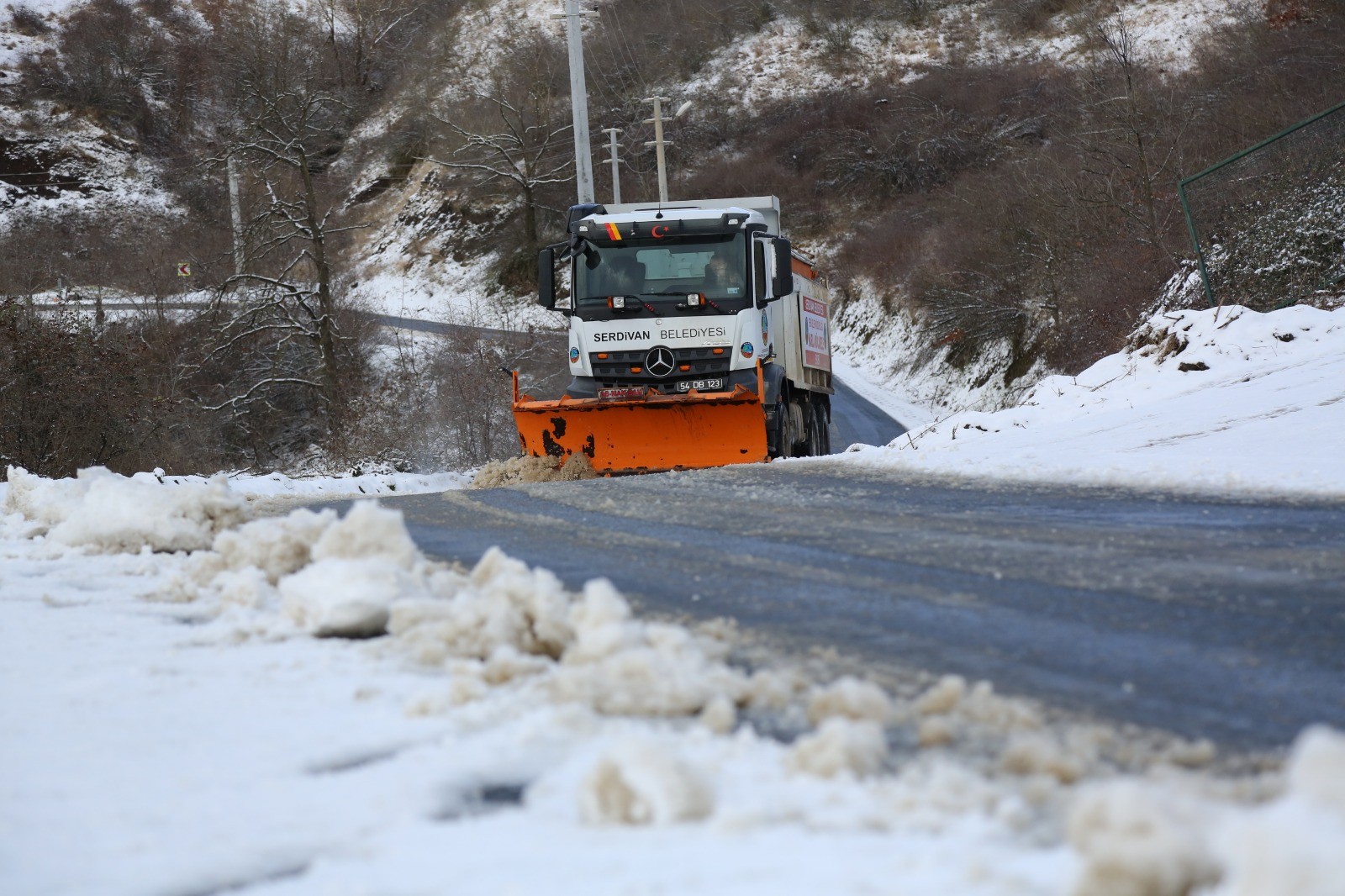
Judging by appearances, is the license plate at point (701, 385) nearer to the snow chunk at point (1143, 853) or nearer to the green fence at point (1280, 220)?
the green fence at point (1280, 220)

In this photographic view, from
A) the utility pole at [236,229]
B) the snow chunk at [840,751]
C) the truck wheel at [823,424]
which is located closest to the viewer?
the snow chunk at [840,751]

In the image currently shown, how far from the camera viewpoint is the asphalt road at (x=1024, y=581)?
2.87 metres

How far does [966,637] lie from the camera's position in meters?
3.42

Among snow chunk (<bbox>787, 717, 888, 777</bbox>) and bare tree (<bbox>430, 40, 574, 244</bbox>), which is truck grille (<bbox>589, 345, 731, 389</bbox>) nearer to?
snow chunk (<bbox>787, 717, 888, 777</bbox>)

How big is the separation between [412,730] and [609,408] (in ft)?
33.7

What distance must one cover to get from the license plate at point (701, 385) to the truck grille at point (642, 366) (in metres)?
0.05

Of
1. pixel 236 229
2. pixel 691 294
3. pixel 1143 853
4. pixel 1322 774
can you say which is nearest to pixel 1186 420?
pixel 691 294

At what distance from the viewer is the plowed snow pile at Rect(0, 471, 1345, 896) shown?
1778mm

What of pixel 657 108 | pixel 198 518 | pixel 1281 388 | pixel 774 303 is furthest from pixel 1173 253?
pixel 657 108

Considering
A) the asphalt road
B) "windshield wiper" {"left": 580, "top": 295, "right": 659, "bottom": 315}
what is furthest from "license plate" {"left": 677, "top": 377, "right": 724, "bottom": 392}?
the asphalt road

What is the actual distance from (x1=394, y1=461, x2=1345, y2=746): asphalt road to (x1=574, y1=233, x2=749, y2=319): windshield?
5934mm

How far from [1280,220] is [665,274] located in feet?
23.2

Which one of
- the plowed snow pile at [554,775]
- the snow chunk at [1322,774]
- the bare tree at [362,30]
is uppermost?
the bare tree at [362,30]

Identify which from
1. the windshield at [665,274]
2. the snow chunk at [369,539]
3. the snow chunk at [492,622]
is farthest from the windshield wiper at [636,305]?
the snow chunk at [492,622]
